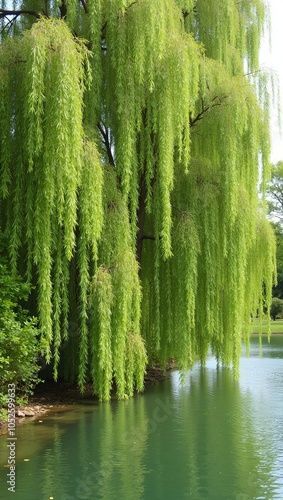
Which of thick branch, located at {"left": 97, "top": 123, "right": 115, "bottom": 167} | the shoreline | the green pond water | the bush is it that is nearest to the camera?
the green pond water

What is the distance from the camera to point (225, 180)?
905cm

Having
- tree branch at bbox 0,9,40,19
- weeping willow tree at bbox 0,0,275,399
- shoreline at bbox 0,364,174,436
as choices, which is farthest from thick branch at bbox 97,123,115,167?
shoreline at bbox 0,364,174,436

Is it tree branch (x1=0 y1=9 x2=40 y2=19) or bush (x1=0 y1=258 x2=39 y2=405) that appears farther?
tree branch (x1=0 y1=9 x2=40 y2=19)

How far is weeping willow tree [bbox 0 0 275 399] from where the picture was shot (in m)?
7.02

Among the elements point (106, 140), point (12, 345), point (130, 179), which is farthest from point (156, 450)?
point (106, 140)

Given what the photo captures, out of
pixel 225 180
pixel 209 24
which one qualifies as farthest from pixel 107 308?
pixel 209 24

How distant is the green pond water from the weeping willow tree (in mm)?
667

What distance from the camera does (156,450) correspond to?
583cm

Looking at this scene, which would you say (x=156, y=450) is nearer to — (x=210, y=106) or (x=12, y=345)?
(x=12, y=345)

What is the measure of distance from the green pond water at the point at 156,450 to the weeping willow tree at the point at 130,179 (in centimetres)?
67

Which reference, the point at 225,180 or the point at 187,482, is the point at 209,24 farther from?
the point at 187,482

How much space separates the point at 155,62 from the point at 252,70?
3.38 metres

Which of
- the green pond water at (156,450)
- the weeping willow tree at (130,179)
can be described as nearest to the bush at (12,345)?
the weeping willow tree at (130,179)

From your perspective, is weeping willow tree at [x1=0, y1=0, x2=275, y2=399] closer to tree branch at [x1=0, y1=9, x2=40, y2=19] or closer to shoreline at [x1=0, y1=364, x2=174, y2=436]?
tree branch at [x1=0, y1=9, x2=40, y2=19]
